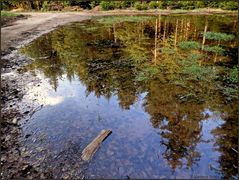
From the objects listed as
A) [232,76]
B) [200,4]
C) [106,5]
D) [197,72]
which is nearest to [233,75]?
[232,76]

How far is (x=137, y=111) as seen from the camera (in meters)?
13.1

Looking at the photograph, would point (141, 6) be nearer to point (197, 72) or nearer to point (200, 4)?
point (200, 4)

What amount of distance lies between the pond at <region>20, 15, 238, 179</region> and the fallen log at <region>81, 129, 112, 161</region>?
185mm

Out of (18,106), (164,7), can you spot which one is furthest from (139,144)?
(164,7)

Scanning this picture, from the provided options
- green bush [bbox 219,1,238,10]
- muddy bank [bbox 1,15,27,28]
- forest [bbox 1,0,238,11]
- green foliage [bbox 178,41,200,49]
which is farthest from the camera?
forest [bbox 1,0,238,11]

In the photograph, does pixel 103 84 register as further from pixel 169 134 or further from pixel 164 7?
pixel 164 7

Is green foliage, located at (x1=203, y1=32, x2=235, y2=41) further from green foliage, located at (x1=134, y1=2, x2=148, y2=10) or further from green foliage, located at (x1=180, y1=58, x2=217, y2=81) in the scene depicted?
green foliage, located at (x1=134, y1=2, x2=148, y2=10)

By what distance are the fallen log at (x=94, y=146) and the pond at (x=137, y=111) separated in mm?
185

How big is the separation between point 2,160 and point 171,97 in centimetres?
875

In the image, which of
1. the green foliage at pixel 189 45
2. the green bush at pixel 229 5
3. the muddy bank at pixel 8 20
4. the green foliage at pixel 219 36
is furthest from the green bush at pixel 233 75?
the green bush at pixel 229 5

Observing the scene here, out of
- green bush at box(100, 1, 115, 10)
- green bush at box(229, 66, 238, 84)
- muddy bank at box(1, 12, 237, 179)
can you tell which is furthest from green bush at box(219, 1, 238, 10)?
muddy bank at box(1, 12, 237, 179)

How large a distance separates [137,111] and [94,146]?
3825mm

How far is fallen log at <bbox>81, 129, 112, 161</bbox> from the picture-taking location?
30.9ft

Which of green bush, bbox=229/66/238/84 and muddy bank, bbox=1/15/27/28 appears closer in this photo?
green bush, bbox=229/66/238/84
